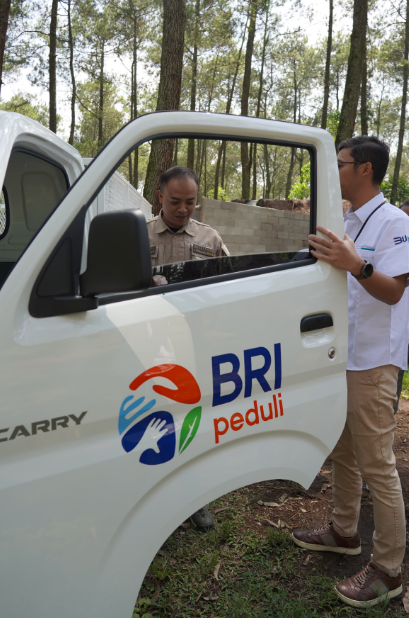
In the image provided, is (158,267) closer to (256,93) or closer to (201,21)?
(201,21)

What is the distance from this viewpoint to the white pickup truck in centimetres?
138

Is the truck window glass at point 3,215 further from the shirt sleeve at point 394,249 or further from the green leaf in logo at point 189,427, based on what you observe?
the shirt sleeve at point 394,249

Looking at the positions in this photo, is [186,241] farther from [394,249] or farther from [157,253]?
[394,249]

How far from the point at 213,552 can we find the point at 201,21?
→ 2073cm

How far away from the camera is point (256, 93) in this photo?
104ft

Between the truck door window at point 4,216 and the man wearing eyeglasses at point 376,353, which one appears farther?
the truck door window at point 4,216

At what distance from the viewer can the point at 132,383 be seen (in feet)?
4.94

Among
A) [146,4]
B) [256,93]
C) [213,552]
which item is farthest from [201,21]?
[213,552]

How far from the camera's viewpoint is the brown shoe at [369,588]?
8.07 ft

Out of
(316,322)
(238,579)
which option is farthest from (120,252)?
→ (238,579)

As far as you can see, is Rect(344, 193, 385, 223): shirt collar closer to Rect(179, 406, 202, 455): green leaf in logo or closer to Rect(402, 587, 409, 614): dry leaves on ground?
Rect(179, 406, 202, 455): green leaf in logo

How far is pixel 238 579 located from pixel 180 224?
186 centimetres

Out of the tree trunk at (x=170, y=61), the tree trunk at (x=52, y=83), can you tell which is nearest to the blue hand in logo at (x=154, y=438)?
the tree trunk at (x=170, y=61)

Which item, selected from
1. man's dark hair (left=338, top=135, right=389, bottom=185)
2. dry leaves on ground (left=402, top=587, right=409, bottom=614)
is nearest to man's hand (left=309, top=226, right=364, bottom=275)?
man's dark hair (left=338, top=135, right=389, bottom=185)
